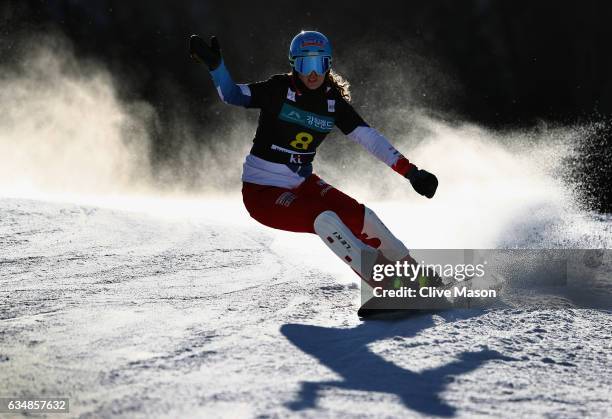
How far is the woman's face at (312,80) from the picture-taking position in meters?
4.21

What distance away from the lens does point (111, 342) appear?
3162mm

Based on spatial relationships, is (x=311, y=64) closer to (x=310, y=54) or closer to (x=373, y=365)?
(x=310, y=54)

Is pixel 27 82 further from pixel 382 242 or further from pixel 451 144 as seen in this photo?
pixel 382 242

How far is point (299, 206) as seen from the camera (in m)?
4.08

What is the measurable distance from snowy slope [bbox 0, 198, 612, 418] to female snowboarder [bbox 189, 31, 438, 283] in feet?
1.45

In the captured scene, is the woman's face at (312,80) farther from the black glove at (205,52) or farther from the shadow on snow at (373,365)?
the shadow on snow at (373,365)

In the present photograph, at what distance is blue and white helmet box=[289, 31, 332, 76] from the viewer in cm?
418

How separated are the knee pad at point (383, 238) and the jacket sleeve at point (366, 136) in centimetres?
42

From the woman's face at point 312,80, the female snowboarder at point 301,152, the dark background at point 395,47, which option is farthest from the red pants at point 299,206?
the dark background at point 395,47

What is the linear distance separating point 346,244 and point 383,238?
0.38 m

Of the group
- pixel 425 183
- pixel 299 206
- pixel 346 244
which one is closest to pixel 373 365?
pixel 346 244

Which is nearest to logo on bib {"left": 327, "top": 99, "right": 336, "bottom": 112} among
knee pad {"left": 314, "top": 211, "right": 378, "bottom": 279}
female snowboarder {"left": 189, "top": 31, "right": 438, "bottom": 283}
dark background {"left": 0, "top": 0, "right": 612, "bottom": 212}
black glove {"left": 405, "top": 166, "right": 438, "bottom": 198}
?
female snowboarder {"left": 189, "top": 31, "right": 438, "bottom": 283}

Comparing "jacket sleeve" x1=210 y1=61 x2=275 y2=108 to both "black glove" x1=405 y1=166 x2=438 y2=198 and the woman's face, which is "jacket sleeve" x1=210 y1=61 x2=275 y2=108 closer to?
the woman's face

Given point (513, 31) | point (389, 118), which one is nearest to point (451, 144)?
point (389, 118)
